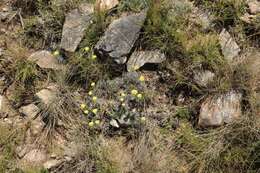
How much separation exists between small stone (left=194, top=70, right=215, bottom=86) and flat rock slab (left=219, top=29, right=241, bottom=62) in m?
0.23

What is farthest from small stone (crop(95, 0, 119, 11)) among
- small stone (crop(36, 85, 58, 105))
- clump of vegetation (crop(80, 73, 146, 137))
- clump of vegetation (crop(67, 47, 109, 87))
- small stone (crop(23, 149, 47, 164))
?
small stone (crop(23, 149, 47, 164))

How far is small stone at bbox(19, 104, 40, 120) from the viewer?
14.7 ft

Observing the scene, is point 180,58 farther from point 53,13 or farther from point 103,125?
point 53,13

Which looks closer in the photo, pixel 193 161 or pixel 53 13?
pixel 193 161

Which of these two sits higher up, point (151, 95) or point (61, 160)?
point (151, 95)

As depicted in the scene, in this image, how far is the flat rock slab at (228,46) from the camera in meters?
4.32

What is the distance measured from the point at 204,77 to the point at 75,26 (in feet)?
4.86

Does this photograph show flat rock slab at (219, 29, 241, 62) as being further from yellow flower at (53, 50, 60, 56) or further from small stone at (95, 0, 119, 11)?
yellow flower at (53, 50, 60, 56)

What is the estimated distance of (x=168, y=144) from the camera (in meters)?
4.11

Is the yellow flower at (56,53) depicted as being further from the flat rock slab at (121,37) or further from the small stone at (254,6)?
the small stone at (254,6)

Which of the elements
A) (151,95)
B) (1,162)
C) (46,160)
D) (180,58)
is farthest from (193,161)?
(1,162)

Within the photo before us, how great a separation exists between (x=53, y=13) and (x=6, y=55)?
0.68 metres

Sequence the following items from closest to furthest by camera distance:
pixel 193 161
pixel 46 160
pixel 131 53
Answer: pixel 193 161 → pixel 46 160 → pixel 131 53

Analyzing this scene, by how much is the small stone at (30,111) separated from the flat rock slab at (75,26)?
26.9 inches
